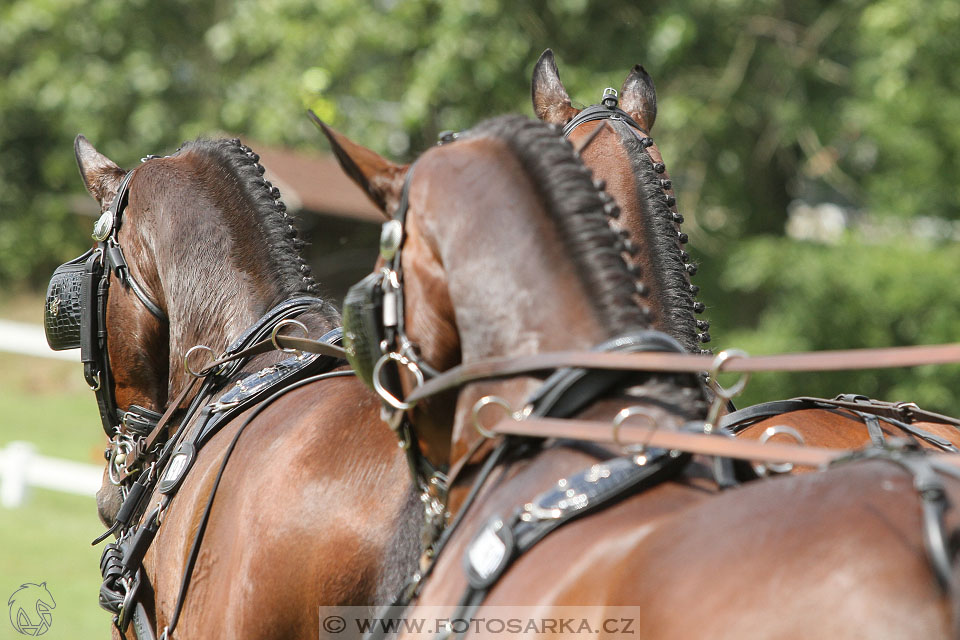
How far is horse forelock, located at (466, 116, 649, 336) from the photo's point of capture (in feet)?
6.35

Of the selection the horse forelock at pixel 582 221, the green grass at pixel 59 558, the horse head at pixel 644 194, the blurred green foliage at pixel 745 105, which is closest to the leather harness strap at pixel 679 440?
the horse forelock at pixel 582 221

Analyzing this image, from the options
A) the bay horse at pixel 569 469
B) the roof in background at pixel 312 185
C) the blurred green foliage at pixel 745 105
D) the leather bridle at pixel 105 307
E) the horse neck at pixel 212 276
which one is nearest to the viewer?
the bay horse at pixel 569 469

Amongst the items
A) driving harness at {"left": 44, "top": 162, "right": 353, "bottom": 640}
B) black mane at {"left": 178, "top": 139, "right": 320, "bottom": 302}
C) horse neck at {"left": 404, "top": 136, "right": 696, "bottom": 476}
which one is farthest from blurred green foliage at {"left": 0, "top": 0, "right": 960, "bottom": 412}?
horse neck at {"left": 404, "top": 136, "right": 696, "bottom": 476}

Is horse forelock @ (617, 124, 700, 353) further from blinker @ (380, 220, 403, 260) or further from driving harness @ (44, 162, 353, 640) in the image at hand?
blinker @ (380, 220, 403, 260)

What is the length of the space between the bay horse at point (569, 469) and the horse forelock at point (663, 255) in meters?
1.08

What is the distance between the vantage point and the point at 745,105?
10875mm

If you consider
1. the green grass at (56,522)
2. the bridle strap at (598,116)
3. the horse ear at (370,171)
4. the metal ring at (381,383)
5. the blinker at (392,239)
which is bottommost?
the green grass at (56,522)

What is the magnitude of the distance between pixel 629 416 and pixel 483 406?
32cm

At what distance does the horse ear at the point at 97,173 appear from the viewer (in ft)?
11.9

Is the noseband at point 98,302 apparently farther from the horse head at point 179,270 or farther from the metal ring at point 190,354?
the metal ring at point 190,354

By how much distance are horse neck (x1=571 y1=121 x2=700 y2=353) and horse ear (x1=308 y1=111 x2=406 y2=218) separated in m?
0.90

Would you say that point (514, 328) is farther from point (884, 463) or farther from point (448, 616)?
point (884, 463)

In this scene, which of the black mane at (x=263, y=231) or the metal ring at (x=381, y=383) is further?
the black mane at (x=263, y=231)

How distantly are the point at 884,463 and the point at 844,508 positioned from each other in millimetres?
136
